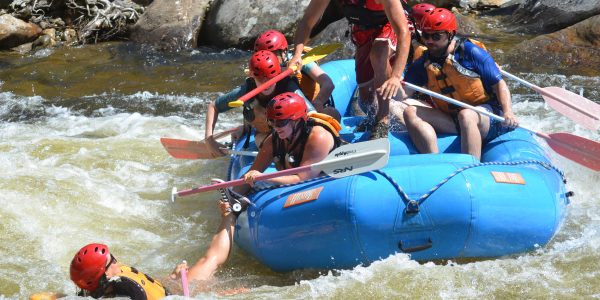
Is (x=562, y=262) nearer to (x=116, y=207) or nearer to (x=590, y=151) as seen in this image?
(x=590, y=151)

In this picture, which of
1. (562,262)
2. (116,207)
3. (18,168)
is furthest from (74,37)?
(562,262)

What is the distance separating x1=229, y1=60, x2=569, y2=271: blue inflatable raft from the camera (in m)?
4.58

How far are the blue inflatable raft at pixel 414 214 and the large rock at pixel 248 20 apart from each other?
635cm

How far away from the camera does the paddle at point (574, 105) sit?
19.4 feet

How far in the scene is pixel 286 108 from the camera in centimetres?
493

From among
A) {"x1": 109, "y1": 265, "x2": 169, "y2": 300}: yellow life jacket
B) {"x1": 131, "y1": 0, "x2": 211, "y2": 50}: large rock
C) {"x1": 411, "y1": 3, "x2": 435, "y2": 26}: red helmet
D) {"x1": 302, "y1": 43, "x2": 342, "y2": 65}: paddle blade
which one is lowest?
{"x1": 131, "y1": 0, "x2": 211, "y2": 50}: large rock

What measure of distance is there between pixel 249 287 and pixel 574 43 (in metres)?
5.89

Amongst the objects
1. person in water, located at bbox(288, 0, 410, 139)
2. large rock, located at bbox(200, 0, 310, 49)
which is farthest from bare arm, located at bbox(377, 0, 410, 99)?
large rock, located at bbox(200, 0, 310, 49)

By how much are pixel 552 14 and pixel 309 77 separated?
5380 mm

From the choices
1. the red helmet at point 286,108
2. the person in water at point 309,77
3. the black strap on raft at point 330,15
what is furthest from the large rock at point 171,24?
the red helmet at point 286,108

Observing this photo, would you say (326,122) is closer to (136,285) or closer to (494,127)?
(494,127)

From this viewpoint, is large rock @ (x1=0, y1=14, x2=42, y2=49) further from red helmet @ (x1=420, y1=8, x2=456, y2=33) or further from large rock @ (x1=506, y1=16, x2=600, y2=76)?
red helmet @ (x1=420, y1=8, x2=456, y2=33)

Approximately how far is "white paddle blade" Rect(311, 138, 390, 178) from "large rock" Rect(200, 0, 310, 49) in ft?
21.2

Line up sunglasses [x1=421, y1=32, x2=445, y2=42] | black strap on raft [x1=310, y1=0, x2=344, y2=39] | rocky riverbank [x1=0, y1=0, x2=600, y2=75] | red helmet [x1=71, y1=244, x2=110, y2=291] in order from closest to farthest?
1. red helmet [x1=71, y1=244, x2=110, y2=291]
2. sunglasses [x1=421, y1=32, x2=445, y2=42]
3. rocky riverbank [x1=0, y1=0, x2=600, y2=75]
4. black strap on raft [x1=310, y1=0, x2=344, y2=39]
